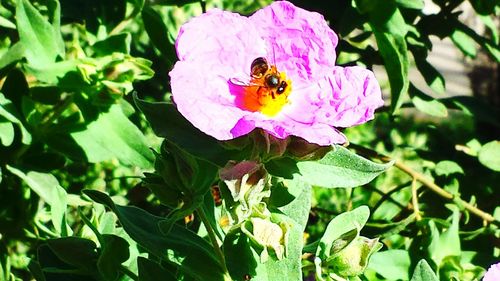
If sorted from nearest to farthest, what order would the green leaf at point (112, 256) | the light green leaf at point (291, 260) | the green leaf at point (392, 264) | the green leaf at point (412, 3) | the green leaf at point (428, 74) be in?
the light green leaf at point (291, 260)
the green leaf at point (112, 256)
the green leaf at point (392, 264)
the green leaf at point (412, 3)
the green leaf at point (428, 74)

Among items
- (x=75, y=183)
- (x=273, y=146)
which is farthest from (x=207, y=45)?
(x=75, y=183)

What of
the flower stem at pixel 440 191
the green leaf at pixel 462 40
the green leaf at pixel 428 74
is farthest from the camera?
the green leaf at pixel 462 40

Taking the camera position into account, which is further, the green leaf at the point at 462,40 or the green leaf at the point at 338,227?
the green leaf at the point at 462,40

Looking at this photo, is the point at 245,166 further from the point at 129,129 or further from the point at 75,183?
the point at 75,183

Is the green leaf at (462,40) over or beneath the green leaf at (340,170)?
beneath

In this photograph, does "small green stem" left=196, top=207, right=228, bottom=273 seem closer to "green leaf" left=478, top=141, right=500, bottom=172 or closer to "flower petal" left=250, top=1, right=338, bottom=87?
"flower petal" left=250, top=1, right=338, bottom=87

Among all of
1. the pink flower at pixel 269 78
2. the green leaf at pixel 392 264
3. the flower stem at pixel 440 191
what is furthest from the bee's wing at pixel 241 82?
the flower stem at pixel 440 191

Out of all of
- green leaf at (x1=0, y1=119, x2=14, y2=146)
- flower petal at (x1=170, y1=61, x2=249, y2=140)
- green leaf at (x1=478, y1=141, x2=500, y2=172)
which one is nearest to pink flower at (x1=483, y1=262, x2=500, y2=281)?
flower petal at (x1=170, y1=61, x2=249, y2=140)

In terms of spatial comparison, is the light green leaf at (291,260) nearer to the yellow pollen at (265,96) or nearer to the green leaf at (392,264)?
the yellow pollen at (265,96)

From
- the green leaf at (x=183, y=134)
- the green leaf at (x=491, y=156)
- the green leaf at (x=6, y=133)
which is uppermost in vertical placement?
the green leaf at (x=183, y=134)
